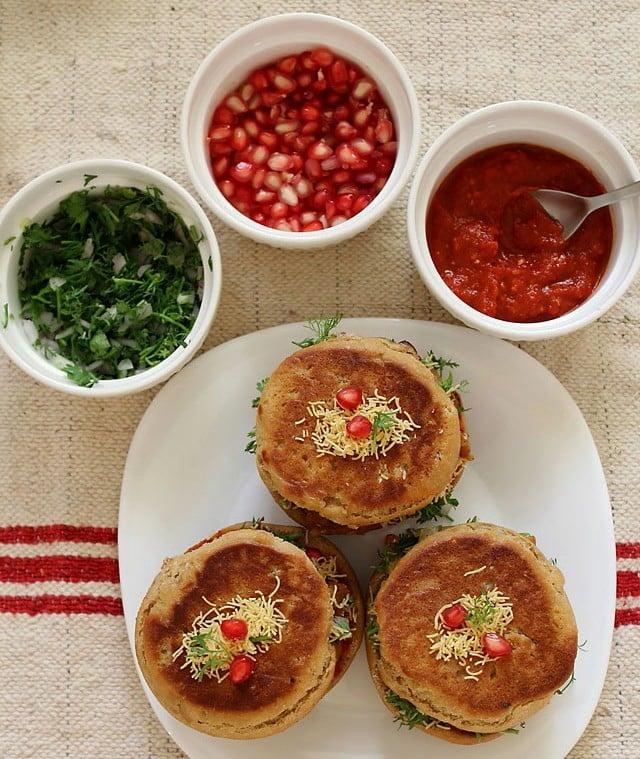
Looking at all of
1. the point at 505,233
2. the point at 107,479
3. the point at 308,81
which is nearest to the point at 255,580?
the point at 107,479

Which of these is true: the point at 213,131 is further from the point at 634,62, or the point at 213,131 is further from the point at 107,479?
the point at 634,62

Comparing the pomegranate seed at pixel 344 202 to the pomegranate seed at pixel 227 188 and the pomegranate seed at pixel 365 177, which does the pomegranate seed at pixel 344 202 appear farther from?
the pomegranate seed at pixel 227 188

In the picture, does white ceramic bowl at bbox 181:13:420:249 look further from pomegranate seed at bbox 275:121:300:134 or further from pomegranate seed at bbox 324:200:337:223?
pomegranate seed at bbox 275:121:300:134

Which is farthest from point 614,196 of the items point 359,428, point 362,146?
point 359,428

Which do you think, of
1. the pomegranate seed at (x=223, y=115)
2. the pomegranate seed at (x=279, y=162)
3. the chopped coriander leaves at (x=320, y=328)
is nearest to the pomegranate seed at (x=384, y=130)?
the pomegranate seed at (x=279, y=162)

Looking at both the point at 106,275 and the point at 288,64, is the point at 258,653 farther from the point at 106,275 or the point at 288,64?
the point at 288,64
